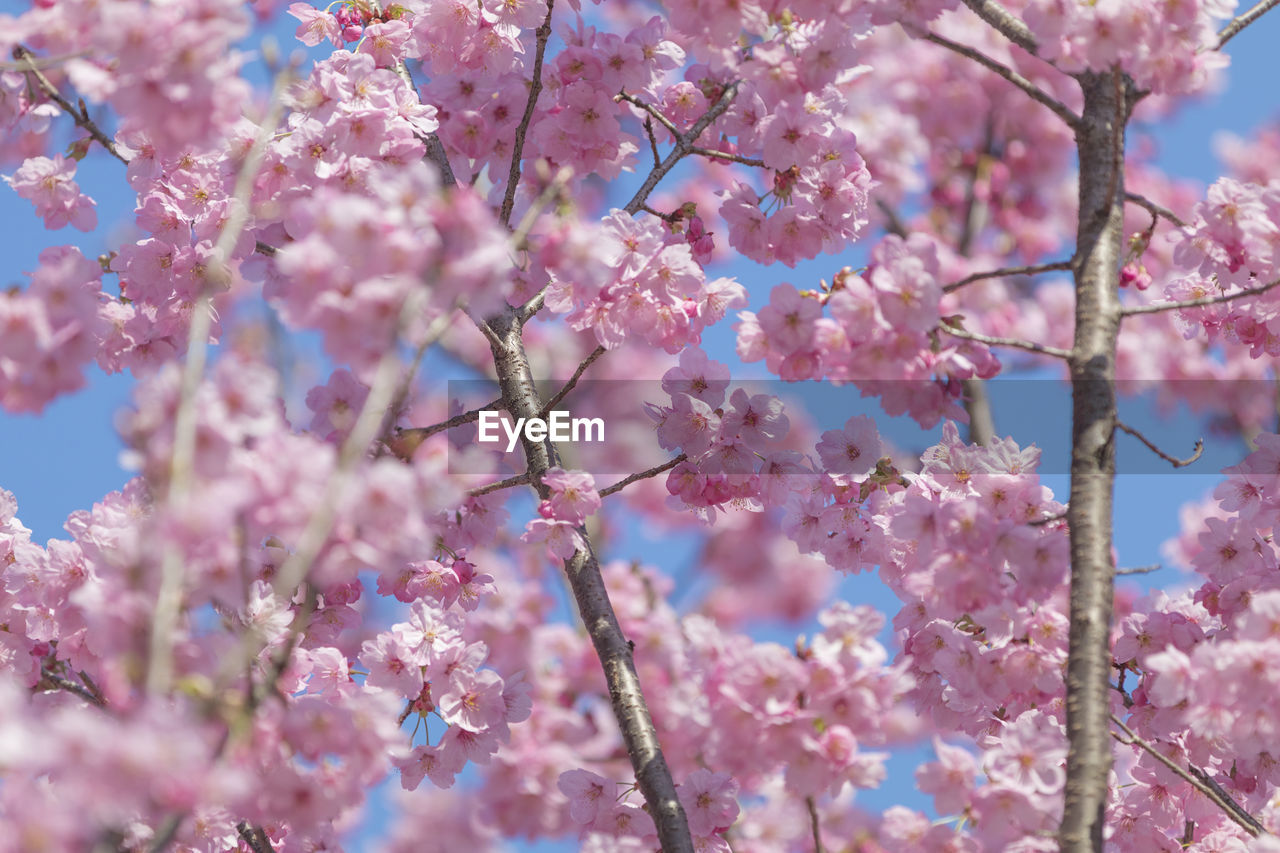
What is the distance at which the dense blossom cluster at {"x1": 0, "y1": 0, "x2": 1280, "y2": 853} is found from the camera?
6.42ft

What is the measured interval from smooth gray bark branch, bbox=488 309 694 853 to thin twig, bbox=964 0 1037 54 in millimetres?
1646

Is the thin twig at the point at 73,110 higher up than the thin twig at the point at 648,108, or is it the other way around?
the thin twig at the point at 648,108

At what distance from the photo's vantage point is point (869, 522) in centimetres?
360

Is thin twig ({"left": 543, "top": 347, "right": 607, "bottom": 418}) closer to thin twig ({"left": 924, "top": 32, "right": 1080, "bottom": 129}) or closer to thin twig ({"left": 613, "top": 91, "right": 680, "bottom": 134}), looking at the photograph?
thin twig ({"left": 613, "top": 91, "right": 680, "bottom": 134})

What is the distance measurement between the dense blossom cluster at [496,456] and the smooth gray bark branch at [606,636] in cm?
2

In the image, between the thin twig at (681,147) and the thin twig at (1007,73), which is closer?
the thin twig at (1007,73)

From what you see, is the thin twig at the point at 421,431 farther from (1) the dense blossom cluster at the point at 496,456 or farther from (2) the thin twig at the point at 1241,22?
(2) the thin twig at the point at 1241,22

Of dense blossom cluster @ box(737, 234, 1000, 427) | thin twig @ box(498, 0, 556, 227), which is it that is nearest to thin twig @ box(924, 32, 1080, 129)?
dense blossom cluster @ box(737, 234, 1000, 427)

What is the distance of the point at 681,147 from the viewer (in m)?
3.72

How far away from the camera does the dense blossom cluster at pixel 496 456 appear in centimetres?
196

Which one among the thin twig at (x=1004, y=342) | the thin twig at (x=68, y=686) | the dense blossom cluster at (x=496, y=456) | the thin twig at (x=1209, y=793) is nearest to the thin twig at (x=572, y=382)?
the dense blossom cluster at (x=496, y=456)

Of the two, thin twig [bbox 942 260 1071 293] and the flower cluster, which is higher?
thin twig [bbox 942 260 1071 293]

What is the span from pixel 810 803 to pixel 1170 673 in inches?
34.0

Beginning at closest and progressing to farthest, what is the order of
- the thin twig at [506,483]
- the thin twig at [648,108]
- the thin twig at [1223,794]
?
1. the thin twig at [1223,794]
2. the thin twig at [506,483]
3. the thin twig at [648,108]
